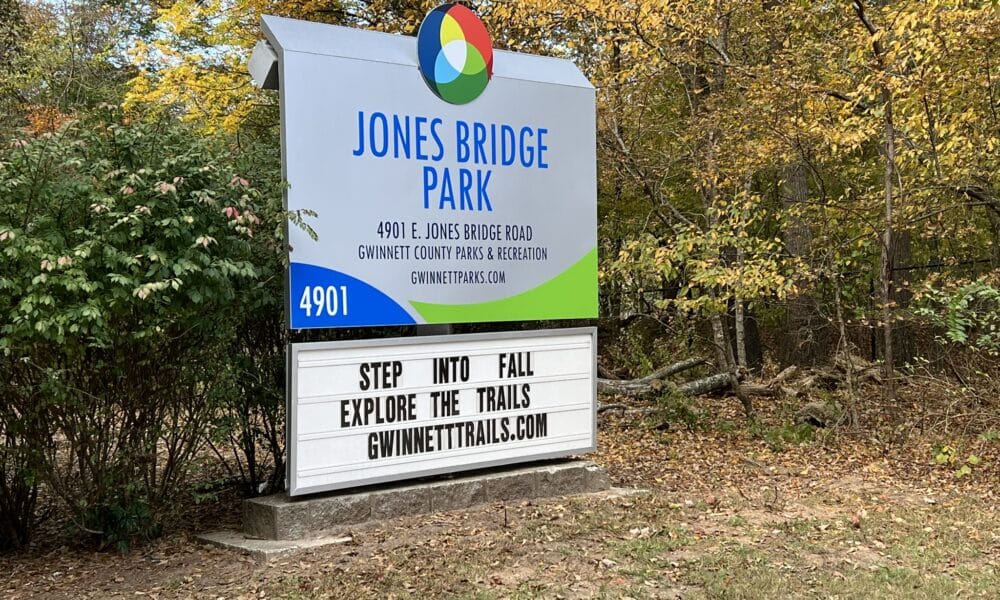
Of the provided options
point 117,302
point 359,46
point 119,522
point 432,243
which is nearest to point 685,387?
point 432,243

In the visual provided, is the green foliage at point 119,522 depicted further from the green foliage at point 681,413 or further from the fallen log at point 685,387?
the fallen log at point 685,387

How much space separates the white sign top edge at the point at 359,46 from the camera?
21.8 feet

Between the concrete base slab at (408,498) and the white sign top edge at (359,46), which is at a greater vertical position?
the white sign top edge at (359,46)

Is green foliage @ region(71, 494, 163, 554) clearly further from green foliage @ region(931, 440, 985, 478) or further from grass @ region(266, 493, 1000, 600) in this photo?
green foliage @ region(931, 440, 985, 478)

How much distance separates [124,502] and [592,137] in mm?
4818

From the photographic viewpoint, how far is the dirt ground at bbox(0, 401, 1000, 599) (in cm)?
558

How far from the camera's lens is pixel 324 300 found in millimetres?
6566

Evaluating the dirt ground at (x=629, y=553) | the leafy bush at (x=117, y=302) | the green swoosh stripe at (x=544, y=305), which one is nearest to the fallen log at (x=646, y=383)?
the dirt ground at (x=629, y=553)

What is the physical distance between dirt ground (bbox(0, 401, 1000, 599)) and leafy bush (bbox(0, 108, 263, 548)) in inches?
26.0

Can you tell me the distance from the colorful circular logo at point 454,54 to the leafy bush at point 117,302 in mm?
1820

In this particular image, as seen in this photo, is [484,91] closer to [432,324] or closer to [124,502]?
[432,324]

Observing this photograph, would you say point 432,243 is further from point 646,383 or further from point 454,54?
point 646,383

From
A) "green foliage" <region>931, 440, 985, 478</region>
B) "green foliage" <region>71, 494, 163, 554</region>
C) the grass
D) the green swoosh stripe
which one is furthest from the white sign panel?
"green foliage" <region>931, 440, 985, 478</region>

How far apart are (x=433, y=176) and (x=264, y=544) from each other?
298 centimetres
